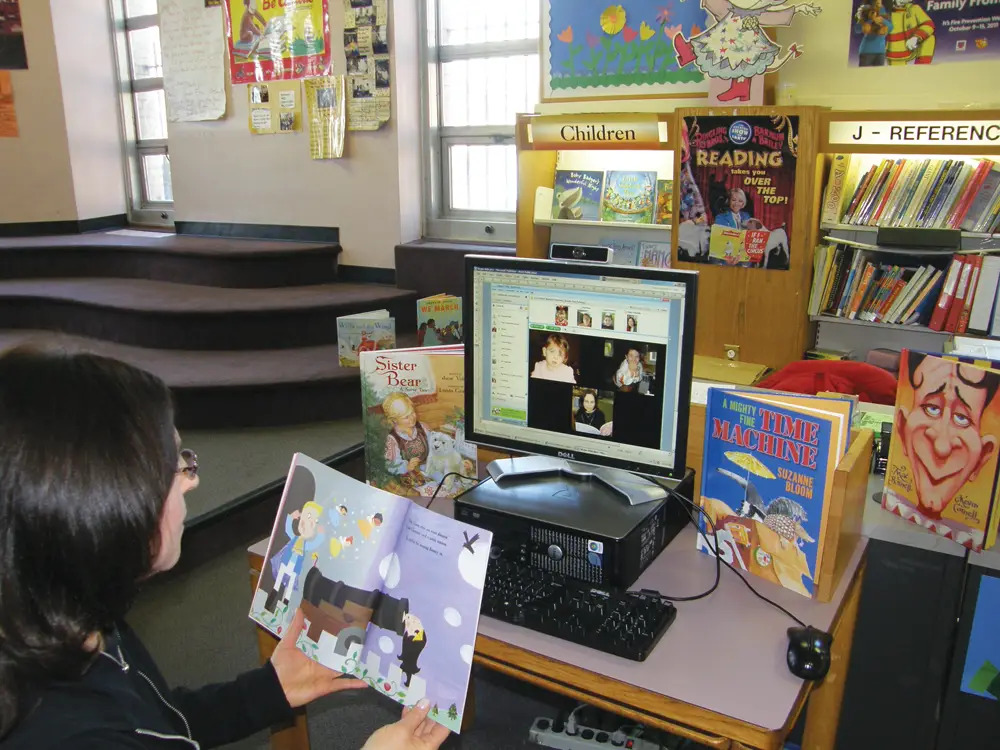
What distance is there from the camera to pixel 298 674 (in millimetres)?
1160

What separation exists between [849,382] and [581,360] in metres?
1.12

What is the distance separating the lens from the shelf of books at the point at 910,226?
2.91 metres

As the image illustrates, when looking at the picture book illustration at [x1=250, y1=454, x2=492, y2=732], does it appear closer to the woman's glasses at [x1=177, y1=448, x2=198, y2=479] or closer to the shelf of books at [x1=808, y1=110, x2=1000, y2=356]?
the woman's glasses at [x1=177, y1=448, x2=198, y2=479]

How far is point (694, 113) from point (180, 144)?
3.51m

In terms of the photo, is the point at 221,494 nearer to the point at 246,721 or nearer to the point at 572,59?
the point at 246,721

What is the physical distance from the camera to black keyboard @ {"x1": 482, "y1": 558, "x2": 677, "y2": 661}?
3.57 feet

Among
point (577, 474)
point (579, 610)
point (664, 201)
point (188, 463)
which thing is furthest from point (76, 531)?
point (664, 201)

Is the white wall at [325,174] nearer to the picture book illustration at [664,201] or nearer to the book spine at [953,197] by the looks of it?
the picture book illustration at [664,201]

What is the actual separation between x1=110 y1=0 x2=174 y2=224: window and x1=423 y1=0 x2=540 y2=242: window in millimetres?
2196

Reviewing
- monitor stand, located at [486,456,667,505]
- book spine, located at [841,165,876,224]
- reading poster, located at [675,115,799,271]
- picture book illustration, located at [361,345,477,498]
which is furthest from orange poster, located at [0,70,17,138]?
monitor stand, located at [486,456,667,505]

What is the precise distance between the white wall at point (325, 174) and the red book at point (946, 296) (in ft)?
8.91

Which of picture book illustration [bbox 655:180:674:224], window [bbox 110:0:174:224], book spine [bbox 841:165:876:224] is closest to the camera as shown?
book spine [bbox 841:165:876:224]

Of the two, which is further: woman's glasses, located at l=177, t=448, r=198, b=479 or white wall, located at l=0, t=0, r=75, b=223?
white wall, located at l=0, t=0, r=75, b=223

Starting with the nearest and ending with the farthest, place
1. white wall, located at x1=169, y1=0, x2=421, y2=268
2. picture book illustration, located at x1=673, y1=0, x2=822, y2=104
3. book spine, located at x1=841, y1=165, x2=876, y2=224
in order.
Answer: picture book illustration, located at x1=673, y1=0, x2=822, y2=104, book spine, located at x1=841, y1=165, x2=876, y2=224, white wall, located at x1=169, y1=0, x2=421, y2=268
